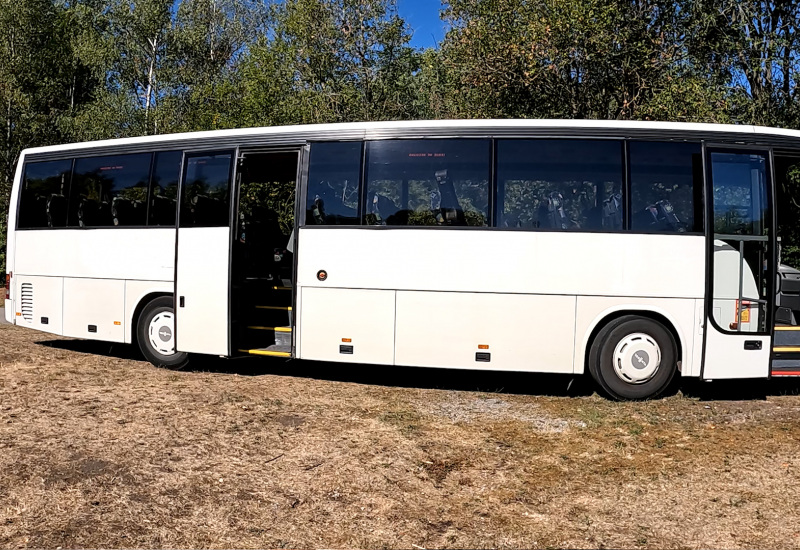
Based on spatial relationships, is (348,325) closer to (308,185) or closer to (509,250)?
(308,185)

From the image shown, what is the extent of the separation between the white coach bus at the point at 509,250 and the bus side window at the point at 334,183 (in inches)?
0.8

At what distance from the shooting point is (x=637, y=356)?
800 centimetres

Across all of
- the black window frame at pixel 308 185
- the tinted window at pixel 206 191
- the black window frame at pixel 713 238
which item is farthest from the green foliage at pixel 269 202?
the black window frame at pixel 713 238

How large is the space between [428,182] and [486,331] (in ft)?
6.21

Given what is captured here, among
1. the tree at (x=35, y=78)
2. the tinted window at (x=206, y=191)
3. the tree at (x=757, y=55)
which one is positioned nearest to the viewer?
the tinted window at (x=206, y=191)

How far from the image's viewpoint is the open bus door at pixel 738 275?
7.81 meters

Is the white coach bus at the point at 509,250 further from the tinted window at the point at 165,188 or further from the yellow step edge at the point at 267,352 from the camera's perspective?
the tinted window at the point at 165,188

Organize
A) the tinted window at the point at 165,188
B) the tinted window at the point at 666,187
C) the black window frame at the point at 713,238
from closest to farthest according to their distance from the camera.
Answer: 1. the black window frame at the point at 713,238
2. the tinted window at the point at 666,187
3. the tinted window at the point at 165,188

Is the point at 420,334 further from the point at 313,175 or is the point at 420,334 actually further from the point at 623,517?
the point at 623,517

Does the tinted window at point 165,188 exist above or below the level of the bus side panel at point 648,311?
above

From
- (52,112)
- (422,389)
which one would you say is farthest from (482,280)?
(52,112)

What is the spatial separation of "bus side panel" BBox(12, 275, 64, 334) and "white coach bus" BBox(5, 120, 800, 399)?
7.88ft

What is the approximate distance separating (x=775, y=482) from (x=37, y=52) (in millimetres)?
37631

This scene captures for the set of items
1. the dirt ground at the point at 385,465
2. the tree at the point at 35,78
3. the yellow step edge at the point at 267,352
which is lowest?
the dirt ground at the point at 385,465
